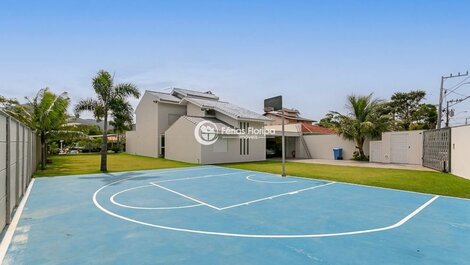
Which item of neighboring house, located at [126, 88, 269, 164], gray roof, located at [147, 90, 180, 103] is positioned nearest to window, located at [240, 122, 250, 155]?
neighboring house, located at [126, 88, 269, 164]

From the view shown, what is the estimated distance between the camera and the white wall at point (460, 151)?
1427 cm

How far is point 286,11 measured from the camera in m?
11.3

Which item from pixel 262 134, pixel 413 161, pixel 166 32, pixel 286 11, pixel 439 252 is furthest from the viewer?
pixel 262 134

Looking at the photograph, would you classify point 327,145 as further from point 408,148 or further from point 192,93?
point 192,93

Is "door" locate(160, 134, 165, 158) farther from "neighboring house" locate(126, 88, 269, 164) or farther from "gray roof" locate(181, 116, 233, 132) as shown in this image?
"gray roof" locate(181, 116, 233, 132)

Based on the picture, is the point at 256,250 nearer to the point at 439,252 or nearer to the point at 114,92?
the point at 439,252

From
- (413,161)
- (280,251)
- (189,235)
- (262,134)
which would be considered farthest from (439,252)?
(262,134)

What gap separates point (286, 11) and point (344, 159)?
21.7 metres

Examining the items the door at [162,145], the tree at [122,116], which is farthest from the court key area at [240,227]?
the door at [162,145]

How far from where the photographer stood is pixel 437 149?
1880cm

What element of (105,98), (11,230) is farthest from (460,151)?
(105,98)

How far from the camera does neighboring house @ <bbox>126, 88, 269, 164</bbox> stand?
24.3m

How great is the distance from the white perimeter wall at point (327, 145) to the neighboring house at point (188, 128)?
6965mm

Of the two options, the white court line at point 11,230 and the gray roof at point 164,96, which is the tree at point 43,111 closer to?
the gray roof at point 164,96
